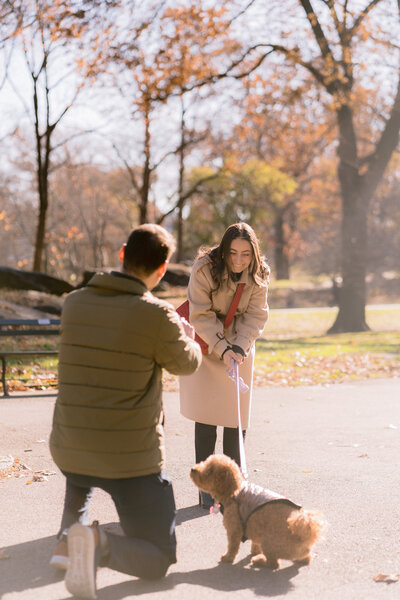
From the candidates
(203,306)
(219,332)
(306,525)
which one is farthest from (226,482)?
(203,306)

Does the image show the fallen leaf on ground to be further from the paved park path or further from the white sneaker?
the white sneaker

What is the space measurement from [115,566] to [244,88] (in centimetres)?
2102

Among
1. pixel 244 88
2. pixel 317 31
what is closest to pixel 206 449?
pixel 317 31

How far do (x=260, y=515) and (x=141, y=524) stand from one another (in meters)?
0.67

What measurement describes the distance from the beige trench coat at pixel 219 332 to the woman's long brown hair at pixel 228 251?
4 cm

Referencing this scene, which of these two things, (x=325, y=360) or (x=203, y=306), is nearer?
(x=203, y=306)

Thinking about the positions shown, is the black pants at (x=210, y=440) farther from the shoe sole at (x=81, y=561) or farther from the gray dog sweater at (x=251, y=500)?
the shoe sole at (x=81, y=561)

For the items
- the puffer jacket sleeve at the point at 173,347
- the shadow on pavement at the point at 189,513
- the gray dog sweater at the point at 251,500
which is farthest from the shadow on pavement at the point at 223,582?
the puffer jacket sleeve at the point at 173,347

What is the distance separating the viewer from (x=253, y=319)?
498 cm

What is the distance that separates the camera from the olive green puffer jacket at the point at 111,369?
326 centimetres

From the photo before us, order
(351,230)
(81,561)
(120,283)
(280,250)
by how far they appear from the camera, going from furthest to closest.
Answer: (280,250) → (351,230) → (120,283) → (81,561)

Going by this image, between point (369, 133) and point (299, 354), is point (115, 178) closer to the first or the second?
point (369, 133)

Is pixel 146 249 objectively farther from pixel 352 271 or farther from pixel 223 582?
pixel 352 271

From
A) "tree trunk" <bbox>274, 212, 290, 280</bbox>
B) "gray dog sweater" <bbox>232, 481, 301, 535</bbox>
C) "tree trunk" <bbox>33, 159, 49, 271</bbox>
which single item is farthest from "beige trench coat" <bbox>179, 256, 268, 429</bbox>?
"tree trunk" <bbox>274, 212, 290, 280</bbox>
